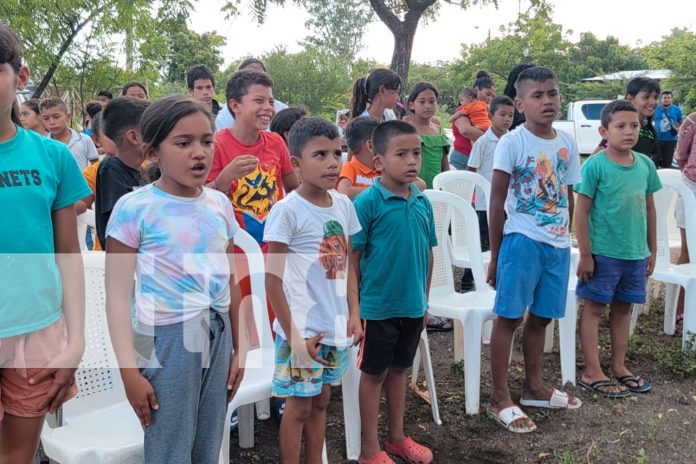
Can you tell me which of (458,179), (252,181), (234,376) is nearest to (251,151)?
(252,181)

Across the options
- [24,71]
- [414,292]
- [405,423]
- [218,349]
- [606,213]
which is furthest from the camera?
[606,213]

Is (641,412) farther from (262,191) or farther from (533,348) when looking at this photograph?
(262,191)

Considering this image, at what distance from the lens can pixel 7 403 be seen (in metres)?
1.77

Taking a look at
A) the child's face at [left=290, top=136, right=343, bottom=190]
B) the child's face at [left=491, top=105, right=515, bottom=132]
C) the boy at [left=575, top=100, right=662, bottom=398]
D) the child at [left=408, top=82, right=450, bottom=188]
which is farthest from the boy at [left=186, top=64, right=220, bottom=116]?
the boy at [left=575, top=100, right=662, bottom=398]

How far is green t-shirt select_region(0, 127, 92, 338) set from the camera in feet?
5.62

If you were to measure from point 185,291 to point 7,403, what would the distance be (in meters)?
0.56

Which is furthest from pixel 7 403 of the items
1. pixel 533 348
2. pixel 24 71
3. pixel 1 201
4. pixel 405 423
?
pixel 533 348

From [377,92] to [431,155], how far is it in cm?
76

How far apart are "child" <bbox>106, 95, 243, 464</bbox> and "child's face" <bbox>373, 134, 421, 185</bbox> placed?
963 mm

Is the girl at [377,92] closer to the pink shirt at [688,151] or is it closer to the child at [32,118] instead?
the pink shirt at [688,151]

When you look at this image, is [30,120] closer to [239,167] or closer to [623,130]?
[239,167]

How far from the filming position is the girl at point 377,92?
14.1ft

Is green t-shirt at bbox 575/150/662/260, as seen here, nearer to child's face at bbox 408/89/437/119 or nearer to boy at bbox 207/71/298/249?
child's face at bbox 408/89/437/119

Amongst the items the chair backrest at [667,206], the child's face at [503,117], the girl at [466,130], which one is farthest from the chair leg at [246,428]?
the girl at [466,130]
